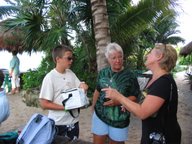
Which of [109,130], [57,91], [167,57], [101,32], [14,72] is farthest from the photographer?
[14,72]

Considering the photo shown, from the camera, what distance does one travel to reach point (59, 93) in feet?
10.3

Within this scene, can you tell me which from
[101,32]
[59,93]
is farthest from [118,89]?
[101,32]

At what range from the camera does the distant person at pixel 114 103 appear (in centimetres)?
319

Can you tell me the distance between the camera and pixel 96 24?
4730 mm

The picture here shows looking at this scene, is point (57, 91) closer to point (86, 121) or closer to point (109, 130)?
point (109, 130)

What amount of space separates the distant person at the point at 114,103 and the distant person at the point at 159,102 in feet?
2.49

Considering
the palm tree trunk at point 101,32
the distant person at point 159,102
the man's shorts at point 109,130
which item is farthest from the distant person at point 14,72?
the distant person at point 159,102

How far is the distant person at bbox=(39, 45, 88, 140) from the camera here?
3.07 metres

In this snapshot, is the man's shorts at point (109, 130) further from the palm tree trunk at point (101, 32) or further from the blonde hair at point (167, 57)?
the palm tree trunk at point (101, 32)

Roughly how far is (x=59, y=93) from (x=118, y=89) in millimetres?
635

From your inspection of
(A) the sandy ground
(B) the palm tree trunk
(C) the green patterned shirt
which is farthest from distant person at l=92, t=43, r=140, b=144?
(A) the sandy ground

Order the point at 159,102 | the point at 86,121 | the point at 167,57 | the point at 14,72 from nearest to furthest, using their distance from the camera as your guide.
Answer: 1. the point at 159,102
2. the point at 167,57
3. the point at 86,121
4. the point at 14,72

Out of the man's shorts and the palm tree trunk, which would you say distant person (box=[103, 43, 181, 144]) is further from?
the palm tree trunk

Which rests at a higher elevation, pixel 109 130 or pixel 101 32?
pixel 101 32
